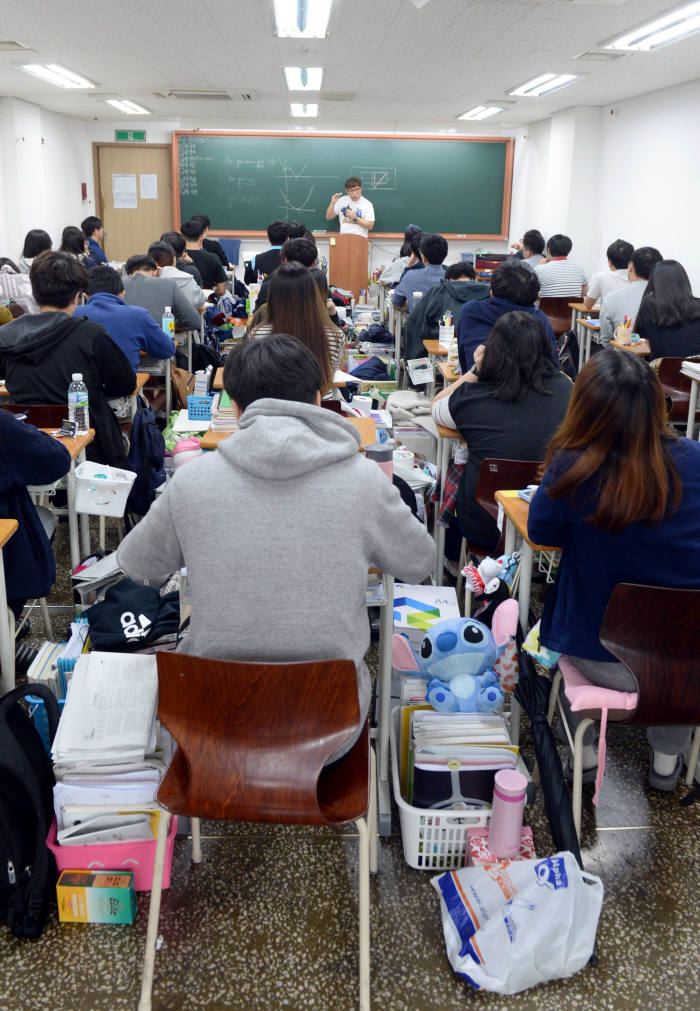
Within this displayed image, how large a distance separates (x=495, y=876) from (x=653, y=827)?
0.60 m

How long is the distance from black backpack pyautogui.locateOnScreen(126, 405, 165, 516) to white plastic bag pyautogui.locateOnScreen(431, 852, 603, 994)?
2.53 meters

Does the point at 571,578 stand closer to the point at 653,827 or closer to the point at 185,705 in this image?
the point at 653,827

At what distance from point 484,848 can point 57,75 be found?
8.38 m

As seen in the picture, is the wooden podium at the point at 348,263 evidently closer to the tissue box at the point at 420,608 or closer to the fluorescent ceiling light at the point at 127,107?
the fluorescent ceiling light at the point at 127,107

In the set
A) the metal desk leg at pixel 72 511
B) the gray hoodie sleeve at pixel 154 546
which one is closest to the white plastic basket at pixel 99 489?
the metal desk leg at pixel 72 511

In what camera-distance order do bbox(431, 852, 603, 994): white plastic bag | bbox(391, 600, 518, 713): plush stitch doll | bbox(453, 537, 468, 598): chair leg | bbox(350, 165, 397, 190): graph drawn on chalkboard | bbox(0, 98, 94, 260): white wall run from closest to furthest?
bbox(431, 852, 603, 994): white plastic bag
bbox(391, 600, 518, 713): plush stitch doll
bbox(453, 537, 468, 598): chair leg
bbox(0, 98, 94, 260): white wall
bbox(350, 165, 397, 190): graph drawn on chalkboard

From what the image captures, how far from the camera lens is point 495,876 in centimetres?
172

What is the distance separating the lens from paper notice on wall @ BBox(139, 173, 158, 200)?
11695 mm

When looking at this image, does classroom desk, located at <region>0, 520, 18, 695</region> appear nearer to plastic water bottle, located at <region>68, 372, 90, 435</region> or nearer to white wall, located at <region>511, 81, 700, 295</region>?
plastic water bottle, located at <region>68, 372, 90, 435</region>

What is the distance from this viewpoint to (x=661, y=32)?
5.84m

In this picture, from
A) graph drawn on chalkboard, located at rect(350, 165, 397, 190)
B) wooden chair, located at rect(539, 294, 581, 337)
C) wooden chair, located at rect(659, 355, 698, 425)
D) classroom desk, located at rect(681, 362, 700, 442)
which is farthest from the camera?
graph drawn on chalkboard, located at rect(350, 165, 397, 190)

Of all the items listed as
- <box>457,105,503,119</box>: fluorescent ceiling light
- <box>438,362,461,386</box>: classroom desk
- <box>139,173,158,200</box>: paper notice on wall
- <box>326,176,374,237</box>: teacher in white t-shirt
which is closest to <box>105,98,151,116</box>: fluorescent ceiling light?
<box>139,173,158,200</box>: paper notice on wall

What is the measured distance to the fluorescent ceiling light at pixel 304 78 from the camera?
7461 millimetres

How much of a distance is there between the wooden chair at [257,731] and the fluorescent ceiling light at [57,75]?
7.61 metres
